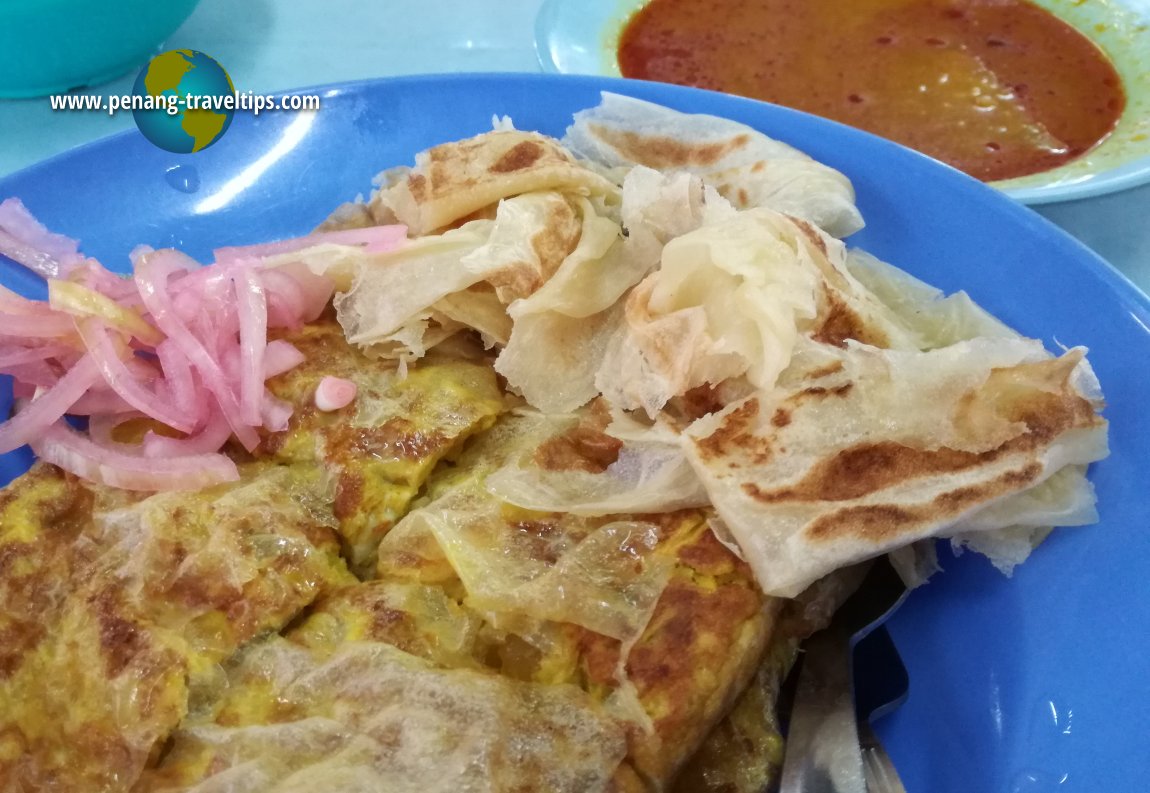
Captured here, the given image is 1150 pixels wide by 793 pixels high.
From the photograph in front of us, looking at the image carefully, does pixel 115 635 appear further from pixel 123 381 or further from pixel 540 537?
pixel 540 537

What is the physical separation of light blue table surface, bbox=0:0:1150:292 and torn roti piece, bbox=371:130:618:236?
1592 millimetres

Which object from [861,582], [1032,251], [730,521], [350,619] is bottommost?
[861,582]

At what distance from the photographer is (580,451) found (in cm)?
173

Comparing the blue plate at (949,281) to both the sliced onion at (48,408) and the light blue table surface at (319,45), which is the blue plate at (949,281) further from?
the light blue table surface at (319,45)

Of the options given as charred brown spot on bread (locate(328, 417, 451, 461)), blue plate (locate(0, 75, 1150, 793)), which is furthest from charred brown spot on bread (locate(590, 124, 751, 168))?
charred brown spot on bread (locate(328, 417, 451, 461))

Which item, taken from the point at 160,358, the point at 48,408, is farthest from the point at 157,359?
the point at 48,408

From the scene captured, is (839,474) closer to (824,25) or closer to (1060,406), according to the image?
(1060,406)

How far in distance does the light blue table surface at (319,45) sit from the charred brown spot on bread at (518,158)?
1.66 metres

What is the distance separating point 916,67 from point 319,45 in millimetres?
2408

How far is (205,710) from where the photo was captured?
1.37 m

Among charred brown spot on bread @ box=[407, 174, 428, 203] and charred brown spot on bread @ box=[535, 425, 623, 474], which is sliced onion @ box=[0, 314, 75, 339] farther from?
charred brown spot on bread @ box=[535, 425, 623, 474]

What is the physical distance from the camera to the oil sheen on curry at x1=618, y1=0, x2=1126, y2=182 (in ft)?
10.3

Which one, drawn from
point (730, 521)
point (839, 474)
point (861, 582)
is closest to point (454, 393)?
point (730, 521)

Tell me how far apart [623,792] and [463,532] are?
497 millimetres
